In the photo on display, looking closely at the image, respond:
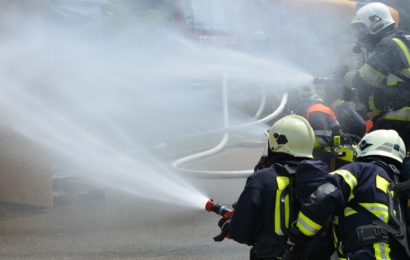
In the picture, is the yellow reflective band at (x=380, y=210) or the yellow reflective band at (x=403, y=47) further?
the yellow reflective band at (x=403, y=47)

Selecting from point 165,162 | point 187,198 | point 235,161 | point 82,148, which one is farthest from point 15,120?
point 235,161

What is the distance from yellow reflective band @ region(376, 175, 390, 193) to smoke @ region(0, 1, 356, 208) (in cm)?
240

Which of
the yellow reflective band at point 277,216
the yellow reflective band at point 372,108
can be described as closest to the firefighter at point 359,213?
the yellow reflective band at point 277,216

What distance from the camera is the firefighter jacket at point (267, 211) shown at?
349 centimetres

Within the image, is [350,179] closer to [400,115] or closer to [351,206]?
[351,206]

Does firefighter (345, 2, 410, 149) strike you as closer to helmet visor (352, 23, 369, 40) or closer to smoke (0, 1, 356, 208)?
helmet visor (352, 23, 369, 40)

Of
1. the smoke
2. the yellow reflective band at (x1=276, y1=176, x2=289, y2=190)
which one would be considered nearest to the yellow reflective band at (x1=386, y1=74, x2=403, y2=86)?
the smoke

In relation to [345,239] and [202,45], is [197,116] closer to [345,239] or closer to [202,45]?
[202,45]

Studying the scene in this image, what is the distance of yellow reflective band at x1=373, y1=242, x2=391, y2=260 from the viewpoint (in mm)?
3150

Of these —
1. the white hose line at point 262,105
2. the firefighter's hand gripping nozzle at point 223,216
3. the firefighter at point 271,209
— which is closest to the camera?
the firefighter at point 271,209

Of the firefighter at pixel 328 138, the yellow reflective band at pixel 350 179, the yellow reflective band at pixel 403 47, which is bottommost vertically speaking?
the firefighter at pixel 328 138

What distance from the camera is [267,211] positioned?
350 centimetres

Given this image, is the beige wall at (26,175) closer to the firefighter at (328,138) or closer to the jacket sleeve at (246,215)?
the firefighter at (328,138)

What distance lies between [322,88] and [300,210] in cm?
377
